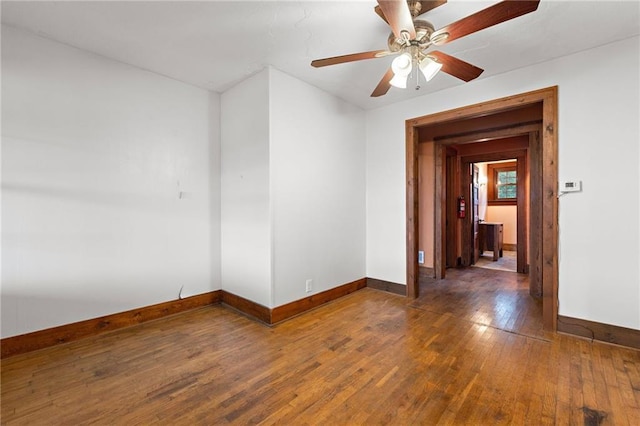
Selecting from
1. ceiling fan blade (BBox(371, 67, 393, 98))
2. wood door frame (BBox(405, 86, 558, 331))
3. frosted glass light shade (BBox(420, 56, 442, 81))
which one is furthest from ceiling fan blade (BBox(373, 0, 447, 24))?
wood door frame (BBox(405, 86, 558, 331))

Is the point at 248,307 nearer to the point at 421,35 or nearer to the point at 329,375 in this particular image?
the point at 329,375

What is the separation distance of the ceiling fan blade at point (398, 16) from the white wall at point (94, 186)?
8.39 feet

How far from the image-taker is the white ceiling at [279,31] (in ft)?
6.67

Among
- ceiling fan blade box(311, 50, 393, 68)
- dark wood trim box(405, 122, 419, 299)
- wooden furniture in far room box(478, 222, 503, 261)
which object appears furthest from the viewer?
wooden furniture in far room box(478, 222, 503, 261)

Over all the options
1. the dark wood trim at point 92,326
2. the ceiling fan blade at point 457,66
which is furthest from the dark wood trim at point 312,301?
the ceiling fan blade at point 457,66

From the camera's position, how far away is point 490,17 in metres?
1.60

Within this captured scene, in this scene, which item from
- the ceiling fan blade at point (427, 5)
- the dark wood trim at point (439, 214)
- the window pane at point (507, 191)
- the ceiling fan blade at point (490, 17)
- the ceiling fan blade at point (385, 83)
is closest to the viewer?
the ceiling fan blade at point (490, 17)

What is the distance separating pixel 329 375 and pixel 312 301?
133 centimetres

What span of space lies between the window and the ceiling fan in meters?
6.91

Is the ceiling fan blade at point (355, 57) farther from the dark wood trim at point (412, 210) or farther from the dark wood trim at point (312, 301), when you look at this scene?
the dark wood trim at point (312, 301)

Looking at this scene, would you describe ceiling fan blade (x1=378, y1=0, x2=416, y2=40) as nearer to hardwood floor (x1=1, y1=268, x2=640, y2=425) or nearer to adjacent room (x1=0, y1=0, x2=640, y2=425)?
adjacent room (x1=0, y1=0, x2=640, y2=425)

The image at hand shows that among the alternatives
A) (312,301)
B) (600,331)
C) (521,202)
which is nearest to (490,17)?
(600,331)

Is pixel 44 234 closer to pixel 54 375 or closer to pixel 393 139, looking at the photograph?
pixel 54 375

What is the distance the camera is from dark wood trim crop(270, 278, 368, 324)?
2953mm
